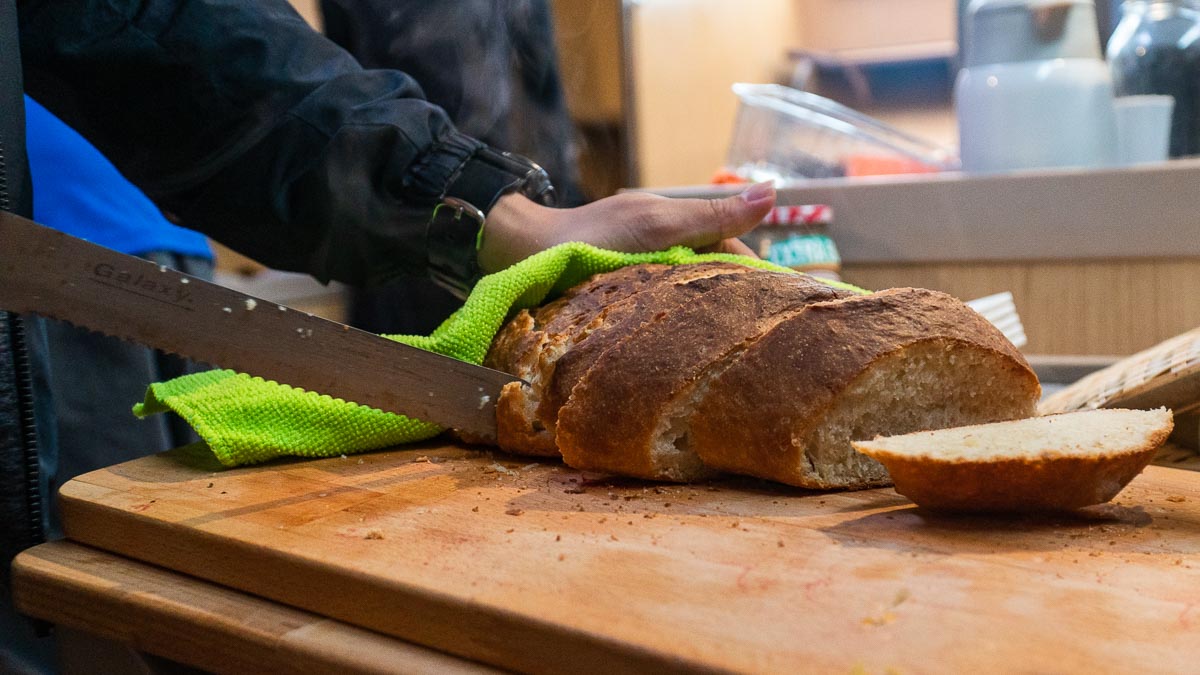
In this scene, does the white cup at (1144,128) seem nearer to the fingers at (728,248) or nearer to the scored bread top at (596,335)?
the fingers at (728,248)

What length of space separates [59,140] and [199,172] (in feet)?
1.22

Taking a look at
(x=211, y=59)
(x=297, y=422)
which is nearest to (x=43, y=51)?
(x=211, y=59)

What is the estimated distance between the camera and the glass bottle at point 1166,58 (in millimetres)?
2410

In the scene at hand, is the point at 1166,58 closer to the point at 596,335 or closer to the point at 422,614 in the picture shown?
the point at 596,335

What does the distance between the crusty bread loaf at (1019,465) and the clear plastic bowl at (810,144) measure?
188 centimetres

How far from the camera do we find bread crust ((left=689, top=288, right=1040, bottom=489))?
1138 mm

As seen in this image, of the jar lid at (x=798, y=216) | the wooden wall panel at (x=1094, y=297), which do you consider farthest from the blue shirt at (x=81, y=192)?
the wooden wall panel at (x=1094, y=297)

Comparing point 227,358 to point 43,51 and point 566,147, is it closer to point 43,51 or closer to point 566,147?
point 43,51

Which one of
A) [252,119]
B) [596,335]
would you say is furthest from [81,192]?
[596,335]

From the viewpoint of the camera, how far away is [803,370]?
1.15m

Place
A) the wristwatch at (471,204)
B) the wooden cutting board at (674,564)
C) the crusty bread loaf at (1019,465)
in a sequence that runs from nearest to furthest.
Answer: the wooden cutting board at (674,564), the crusty bread loaf at (1019,465), the wristwatch at (471,204)

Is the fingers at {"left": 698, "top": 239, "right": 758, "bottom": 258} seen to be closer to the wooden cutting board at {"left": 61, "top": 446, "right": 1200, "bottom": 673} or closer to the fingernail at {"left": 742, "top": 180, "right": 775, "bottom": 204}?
the fingernail at {"left": 742, "top": 180, "right": 775, "bottom": 204}

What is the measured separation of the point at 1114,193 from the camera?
2262mm

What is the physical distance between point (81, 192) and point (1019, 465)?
177 cm
